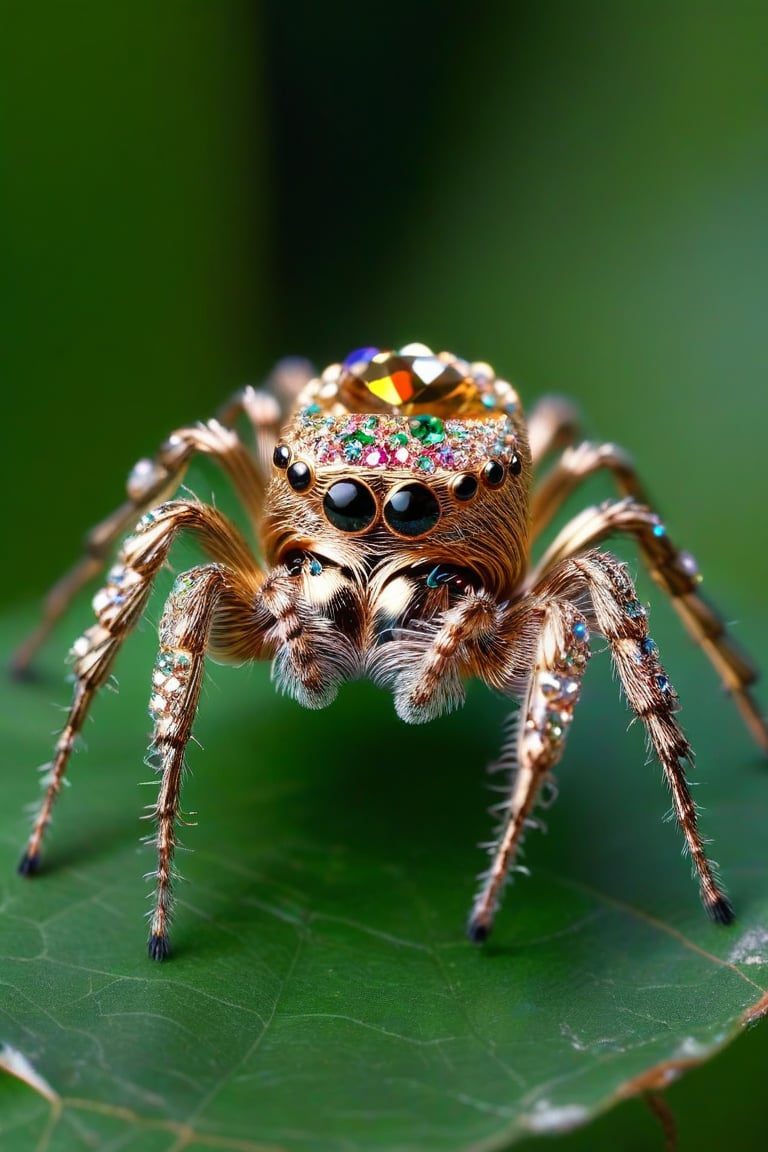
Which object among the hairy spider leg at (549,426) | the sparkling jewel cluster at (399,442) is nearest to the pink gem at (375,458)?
the sparkling jewel cluster at (399,442)

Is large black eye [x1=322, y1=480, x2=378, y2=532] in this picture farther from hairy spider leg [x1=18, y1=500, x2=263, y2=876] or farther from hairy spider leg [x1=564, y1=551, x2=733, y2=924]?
hairy spider leg [x1=564, y1=551, x2=733, y2=924]

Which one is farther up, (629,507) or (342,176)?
(342,176)

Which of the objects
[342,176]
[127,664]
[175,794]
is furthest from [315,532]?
[342,176]

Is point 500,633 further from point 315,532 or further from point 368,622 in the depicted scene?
A: point 315,532

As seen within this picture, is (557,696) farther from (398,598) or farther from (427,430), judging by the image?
(427,430)

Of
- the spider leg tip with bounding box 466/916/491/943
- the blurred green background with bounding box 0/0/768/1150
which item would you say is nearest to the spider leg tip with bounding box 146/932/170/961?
the spider leg tip with bounding box 466/916/491/943

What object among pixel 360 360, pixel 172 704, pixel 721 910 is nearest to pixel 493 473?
pixel 360 360

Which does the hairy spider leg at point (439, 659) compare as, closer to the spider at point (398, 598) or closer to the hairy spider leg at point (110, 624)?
the spider at point (398, 598)
